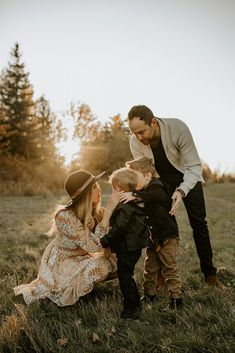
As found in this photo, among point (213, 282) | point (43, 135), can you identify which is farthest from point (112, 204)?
point (43, 135)

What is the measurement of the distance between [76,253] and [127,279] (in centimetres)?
81

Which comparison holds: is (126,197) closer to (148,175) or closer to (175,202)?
(148,175)

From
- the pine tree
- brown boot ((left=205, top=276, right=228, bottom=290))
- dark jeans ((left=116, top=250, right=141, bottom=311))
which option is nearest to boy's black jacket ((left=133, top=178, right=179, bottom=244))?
dark jeans ((left=116, top=250, right=141, bottom=311))

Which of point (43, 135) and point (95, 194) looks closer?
point (95, 194)

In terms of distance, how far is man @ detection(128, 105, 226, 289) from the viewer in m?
4.06

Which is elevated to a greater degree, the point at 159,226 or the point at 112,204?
the point at 112,204

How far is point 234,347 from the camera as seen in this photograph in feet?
8.80

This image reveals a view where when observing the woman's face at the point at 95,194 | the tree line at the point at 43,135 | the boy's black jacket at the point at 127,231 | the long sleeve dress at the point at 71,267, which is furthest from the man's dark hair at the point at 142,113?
the tree line at the point at 43,135

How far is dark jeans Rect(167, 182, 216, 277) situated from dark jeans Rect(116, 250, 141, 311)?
1105mm

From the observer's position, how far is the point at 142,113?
4020 mm

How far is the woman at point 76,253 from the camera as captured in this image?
3963mm

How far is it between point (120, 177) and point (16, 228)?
5270mm

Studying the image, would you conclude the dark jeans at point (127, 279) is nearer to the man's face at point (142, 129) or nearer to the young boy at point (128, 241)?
the young boy at point (128, 241)

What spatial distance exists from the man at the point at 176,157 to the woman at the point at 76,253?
74 centimetres
